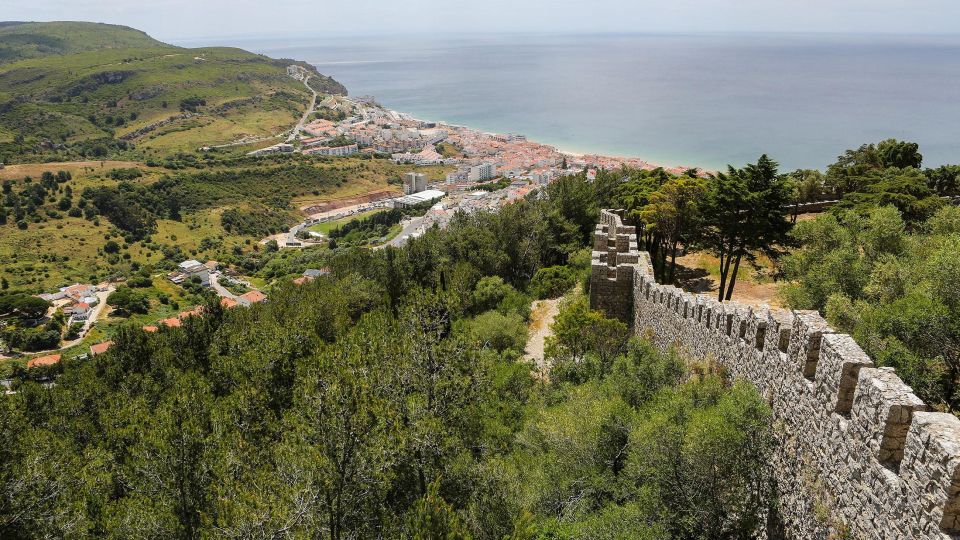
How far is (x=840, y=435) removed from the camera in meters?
5.82

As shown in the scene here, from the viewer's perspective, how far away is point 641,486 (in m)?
8.06

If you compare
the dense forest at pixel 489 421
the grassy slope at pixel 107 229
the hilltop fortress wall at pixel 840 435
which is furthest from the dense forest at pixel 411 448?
the grassy slope at pixel 107 229

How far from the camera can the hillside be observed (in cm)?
13675

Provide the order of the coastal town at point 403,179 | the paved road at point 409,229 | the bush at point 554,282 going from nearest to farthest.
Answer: the bush at point 554,282 < the coastal town at point 403,179 < the paved road at point 409,229

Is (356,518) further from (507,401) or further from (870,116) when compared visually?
(870,116)

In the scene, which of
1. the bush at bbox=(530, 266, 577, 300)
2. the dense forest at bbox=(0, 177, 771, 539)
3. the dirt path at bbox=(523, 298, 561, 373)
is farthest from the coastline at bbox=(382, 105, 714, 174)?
the dense forest at bbox=(0, 177, 771, 539)

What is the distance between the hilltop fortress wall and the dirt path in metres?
10.2

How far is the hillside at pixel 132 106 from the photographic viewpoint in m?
137

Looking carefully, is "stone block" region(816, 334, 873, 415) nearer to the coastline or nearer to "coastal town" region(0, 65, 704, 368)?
"coastal town" region(0, 65, 704, 368)

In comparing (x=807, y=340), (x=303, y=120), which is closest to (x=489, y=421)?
(x=807, y=340)

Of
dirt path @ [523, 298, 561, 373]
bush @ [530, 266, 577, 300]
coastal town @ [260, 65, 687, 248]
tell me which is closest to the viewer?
dirt path @ [523, 298, 561, 373]

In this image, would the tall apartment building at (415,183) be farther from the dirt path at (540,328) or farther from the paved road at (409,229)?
the dirt path at (540,328)

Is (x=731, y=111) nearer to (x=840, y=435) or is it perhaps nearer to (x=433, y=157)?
(x=433, y=157)

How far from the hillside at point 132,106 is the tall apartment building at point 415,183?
174ft
